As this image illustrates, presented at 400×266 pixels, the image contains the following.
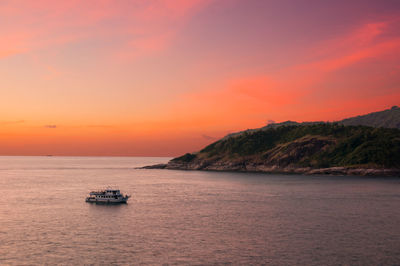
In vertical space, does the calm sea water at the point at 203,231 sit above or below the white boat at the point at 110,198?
below

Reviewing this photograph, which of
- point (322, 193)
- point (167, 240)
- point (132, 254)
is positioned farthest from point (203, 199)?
point (132, 254)

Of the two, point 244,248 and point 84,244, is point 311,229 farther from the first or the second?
point 84,244

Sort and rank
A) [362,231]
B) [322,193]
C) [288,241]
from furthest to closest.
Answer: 1. [322,193]
2. [362,231]
3. [288,241]

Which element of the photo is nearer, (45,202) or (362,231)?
(362,231)

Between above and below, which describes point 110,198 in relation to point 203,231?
above

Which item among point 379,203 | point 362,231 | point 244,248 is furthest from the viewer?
point 379,203

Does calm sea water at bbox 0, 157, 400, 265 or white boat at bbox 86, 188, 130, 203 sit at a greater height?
white boat at bbox 86, 188, 130, 203

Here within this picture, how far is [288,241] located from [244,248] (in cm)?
1084

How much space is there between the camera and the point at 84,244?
68500 mm

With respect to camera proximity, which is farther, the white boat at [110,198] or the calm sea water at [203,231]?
the white boat at [110,198]

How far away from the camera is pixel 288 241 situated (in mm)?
70750

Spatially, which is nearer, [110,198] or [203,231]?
[203,231]

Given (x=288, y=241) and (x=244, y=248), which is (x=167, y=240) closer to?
(x=244, y=248)

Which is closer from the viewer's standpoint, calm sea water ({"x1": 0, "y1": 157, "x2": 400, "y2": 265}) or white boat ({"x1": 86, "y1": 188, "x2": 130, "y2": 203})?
calm sea water ({"x1": 0, "y1": 157, "x2": 400, "y2": 265})
